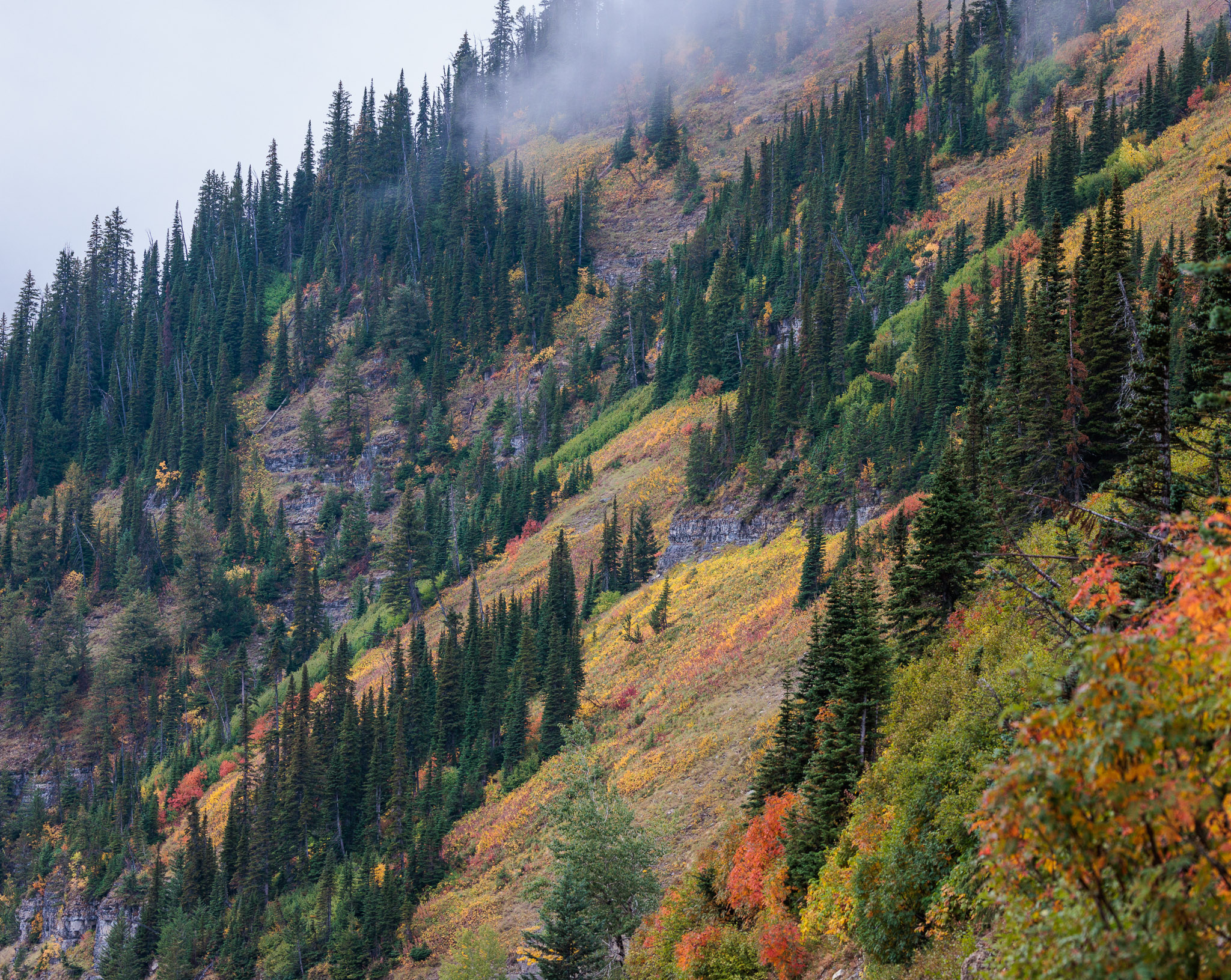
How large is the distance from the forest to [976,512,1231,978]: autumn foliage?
0.16 feet

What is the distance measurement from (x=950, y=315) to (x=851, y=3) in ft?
381

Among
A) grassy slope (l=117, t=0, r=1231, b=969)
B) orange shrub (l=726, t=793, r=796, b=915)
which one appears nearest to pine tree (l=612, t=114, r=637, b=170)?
grassy slope (l=117, t=0, r=1231, b=969)

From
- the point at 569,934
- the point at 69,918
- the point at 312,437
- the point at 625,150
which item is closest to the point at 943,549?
the point at 569,934

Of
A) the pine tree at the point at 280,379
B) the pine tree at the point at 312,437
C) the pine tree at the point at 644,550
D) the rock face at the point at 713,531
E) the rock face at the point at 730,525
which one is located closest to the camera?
the rock face at the point at 730,525

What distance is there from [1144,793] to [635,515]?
265 ft

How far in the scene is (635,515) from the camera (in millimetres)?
86875

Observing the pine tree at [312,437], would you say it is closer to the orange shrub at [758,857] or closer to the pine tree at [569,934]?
the pine tree at [569,934]

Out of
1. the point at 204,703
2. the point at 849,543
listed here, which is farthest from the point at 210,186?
the point at 849,543

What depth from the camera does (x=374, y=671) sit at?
9075 cm

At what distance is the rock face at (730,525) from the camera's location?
66062 mm

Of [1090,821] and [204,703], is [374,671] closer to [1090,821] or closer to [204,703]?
[204,703]

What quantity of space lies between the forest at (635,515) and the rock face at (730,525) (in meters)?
1.03

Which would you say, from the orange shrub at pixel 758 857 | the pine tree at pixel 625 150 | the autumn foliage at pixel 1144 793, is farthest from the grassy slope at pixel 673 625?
the autumn foliage at pixel 1144 793

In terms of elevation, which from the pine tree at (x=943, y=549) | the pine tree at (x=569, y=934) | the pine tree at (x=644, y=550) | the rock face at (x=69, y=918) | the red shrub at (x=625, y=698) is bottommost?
the rock face at (x=69, y=918)
